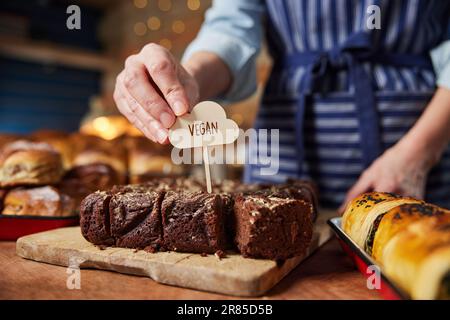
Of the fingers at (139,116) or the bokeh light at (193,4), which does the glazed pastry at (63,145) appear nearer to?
the fingers at (139,116)

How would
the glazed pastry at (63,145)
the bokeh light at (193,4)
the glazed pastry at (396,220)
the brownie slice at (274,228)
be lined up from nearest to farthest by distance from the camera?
the glazed pastry at (396,220)
the brownie slice at (274,228)
the glazed pastry at (63,145)
the bokeh light at (193,4)

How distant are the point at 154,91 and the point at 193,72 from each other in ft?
1.51

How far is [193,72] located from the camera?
186 cm

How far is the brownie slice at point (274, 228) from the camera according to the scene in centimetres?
118

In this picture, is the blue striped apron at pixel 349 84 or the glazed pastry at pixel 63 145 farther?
the glazed pastry at pixel 63 145

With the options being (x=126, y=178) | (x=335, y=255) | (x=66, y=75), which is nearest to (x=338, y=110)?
(x=335, y=255)

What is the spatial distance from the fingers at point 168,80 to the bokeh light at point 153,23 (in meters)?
5.44

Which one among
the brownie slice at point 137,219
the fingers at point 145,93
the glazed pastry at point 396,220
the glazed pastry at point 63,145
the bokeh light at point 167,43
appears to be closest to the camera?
the glazed pastry at point 396,220

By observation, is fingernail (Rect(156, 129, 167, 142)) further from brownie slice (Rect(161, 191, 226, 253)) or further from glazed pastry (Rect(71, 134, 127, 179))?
glazed pastry (Rect(71, 134, 127, 179))

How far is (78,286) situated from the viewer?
42.8 inches

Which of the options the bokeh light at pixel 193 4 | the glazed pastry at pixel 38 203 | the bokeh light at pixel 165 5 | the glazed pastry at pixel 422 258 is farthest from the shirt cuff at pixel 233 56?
the bokeh light at pixel 165 5

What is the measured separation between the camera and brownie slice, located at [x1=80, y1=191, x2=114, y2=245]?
4.38 feet

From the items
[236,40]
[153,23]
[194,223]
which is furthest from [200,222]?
[153,23]
